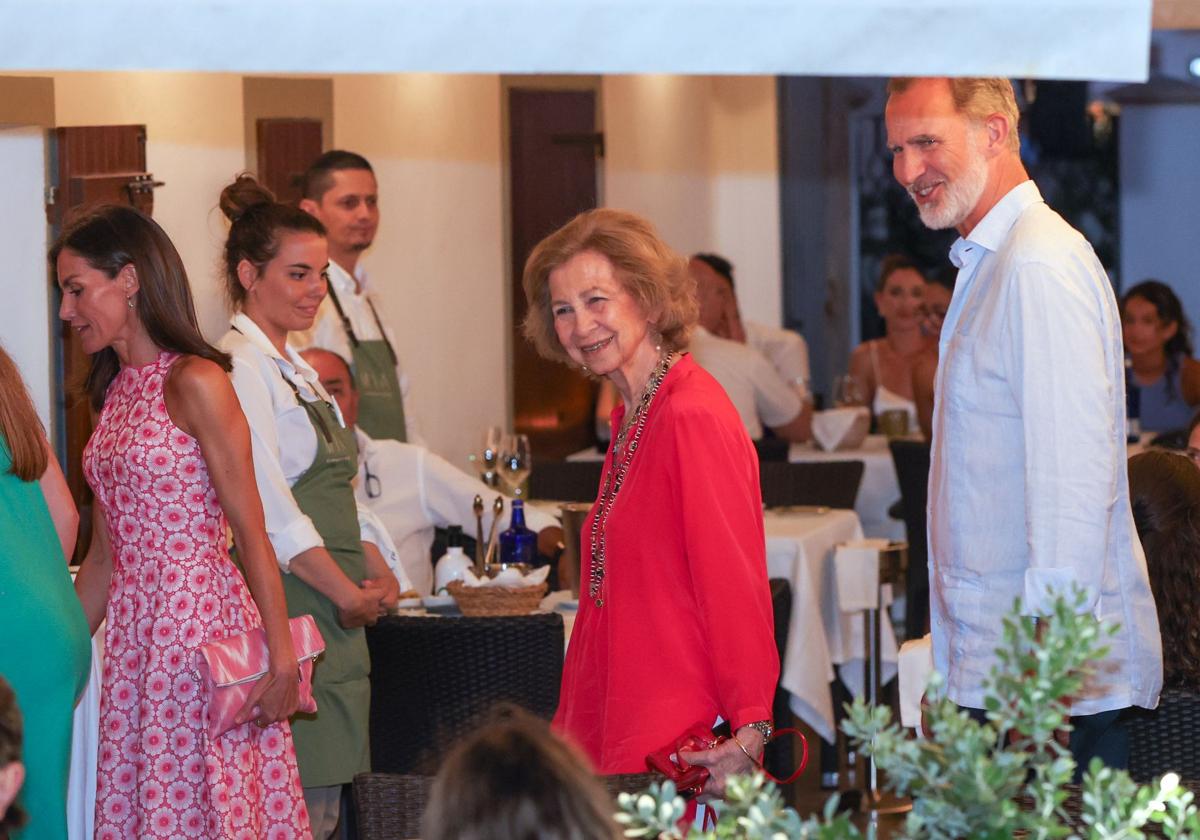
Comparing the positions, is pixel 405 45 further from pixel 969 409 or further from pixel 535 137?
pixel 535 137

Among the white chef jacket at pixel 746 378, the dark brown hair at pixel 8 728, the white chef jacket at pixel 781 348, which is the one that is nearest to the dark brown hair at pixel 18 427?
the dark brown hair at pixel 8 728

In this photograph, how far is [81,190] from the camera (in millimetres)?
4270

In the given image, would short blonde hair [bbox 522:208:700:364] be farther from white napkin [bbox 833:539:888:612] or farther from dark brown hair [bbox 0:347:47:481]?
white napkin [bbox 833:539:888:612]

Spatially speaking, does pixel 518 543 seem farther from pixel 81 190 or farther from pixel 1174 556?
pixel 1174 556

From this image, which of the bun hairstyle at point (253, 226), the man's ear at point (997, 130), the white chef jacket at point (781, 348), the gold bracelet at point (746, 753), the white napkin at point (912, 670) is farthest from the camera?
the white chef jacket at point (781, 348)

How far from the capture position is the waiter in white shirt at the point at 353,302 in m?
5.30

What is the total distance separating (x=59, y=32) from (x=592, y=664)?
4.50 feet

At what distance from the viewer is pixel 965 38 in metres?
1.58

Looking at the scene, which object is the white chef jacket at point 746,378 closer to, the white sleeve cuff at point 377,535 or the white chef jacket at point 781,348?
the white chef jacket at point 781,348

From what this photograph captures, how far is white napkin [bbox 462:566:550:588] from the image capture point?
400 centimetres

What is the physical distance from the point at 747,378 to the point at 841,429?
59 cm

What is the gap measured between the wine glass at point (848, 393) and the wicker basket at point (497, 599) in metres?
4.31

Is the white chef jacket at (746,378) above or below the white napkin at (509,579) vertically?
above

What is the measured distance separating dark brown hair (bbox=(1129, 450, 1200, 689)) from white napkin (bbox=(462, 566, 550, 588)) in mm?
1452
